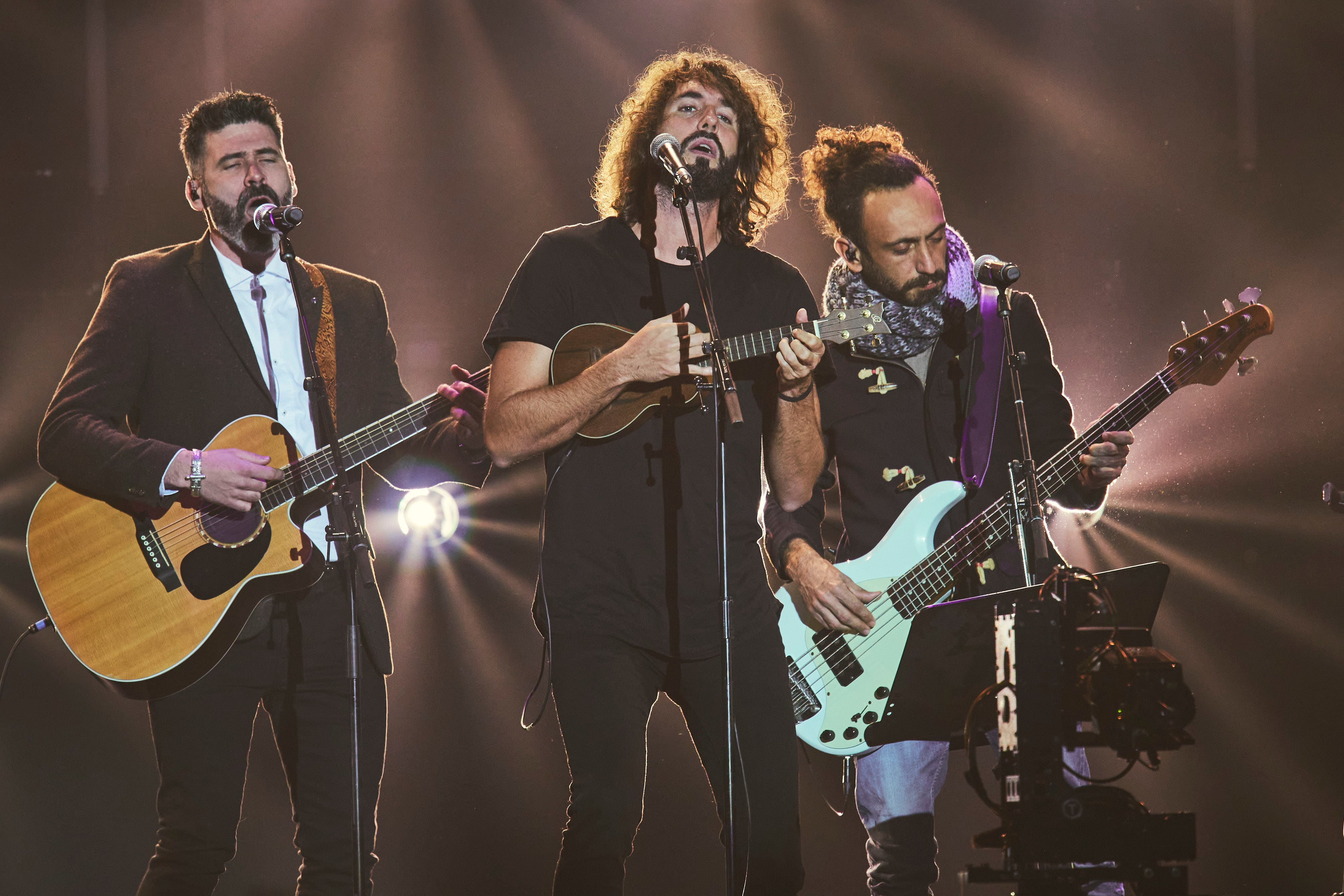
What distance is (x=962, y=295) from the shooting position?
3824mm

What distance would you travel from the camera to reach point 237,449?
3270 millimetres

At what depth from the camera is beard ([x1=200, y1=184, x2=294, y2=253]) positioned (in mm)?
3438

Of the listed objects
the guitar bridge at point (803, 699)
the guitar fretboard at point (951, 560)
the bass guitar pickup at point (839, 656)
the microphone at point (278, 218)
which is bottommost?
the guitar bridge at point (803, 699)

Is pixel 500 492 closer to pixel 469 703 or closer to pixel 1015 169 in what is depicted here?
pixel 469 703

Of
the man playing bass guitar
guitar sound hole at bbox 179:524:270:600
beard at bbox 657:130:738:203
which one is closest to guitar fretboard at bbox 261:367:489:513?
guitar sound hole at bbox 179:524:270:600

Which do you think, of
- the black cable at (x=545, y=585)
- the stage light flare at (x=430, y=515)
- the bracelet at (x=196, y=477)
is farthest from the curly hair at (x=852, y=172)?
the bracelet at (x=196, y=477)

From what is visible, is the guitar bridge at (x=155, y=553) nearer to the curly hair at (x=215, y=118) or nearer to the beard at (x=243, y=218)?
the beard at (x=243, y=218)

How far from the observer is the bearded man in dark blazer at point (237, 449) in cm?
305

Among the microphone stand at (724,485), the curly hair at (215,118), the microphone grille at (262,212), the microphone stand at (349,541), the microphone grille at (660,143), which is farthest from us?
the curly hair at (215,118)

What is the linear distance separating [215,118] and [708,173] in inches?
64.1

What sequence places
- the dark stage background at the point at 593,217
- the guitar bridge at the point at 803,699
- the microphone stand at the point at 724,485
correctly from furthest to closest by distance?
1. the dark stage background at the point at 593,217
2. the guitar bridge at the point at 803,699
3. the microphone stand at the point at 724,485

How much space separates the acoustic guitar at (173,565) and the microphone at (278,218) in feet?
2.03

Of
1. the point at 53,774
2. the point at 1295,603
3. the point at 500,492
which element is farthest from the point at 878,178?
the point at 53,774

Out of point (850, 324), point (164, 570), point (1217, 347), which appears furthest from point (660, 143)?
point (1217, 347)
